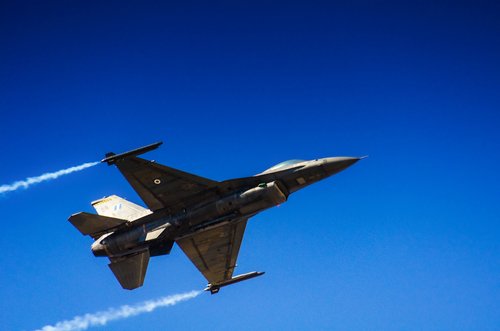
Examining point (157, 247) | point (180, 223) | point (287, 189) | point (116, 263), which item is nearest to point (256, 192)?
point (287, 189)

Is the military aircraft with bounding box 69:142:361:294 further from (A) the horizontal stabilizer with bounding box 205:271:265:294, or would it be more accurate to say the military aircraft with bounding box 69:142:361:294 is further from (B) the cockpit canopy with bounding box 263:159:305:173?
(A) the horizontal stabilizer with bounding box 205:271:265:294

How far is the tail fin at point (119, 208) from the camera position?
38969 millimetres

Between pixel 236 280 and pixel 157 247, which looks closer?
pixel 157 247

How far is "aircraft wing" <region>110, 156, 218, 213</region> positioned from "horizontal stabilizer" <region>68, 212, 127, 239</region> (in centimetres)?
287

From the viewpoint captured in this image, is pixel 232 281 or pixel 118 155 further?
pixel 232 281

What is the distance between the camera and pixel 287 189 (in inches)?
1423

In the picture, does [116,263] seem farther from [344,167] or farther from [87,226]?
[344,167]

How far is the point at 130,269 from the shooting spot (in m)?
39.0

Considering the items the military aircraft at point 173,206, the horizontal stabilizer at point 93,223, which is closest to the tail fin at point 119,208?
the military aircraft at point 173,206

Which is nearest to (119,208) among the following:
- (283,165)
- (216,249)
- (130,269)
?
(130,269)

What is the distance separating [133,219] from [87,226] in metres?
3.19

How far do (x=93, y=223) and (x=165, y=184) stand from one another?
19.3 ft

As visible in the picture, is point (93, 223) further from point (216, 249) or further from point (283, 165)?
point (283, 165)

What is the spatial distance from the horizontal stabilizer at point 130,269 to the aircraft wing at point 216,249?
2978 mm
